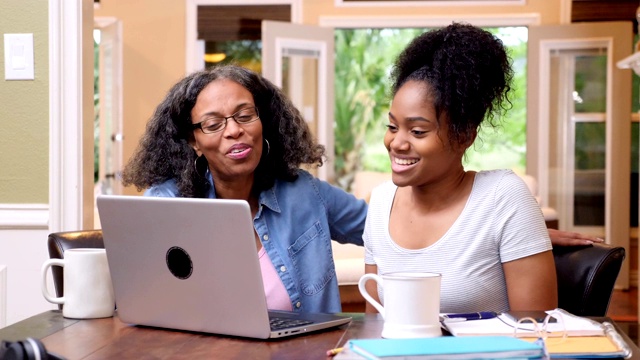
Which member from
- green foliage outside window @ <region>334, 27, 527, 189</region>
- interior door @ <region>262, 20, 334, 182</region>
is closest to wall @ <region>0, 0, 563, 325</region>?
interior door @ <region>262, 20, 334, 182</region>

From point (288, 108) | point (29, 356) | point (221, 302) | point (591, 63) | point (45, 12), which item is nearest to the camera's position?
point (29, 356)

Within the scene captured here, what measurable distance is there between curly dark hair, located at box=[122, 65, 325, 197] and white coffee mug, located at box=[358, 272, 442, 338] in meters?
0.77

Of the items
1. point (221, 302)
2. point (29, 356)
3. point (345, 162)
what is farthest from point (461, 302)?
point (345, 162)

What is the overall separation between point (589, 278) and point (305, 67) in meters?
5.99

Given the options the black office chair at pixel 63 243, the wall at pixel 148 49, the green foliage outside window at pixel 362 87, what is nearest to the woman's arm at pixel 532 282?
the black office chair at pixel 63 243

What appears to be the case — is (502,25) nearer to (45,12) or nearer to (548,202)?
(548,202)

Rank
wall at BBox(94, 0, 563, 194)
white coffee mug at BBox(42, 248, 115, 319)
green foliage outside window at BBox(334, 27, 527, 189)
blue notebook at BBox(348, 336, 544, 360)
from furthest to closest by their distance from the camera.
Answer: green foliage outside window at BBox(334, 27, 527, 189)
wall at BBox(94, 0, 563, 194)
white coffee mug at BBox(42, 248, 115, 319)
blue notebook at BBox(348, 336, 544, 360)

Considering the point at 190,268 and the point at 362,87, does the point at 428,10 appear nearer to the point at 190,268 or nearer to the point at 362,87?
the point at 362,87

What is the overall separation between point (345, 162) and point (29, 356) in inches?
408

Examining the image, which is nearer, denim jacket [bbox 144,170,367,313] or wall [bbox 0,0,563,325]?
denim jacket [bbox 144,170,367,313]

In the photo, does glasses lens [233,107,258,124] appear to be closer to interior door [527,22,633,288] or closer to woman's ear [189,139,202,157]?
woman's ear [189,139,202,157]

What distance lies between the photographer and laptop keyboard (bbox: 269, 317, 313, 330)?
145 centimetres

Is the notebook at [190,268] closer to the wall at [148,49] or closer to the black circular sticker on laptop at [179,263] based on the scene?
the black circular sticker on laptop at [179,263]

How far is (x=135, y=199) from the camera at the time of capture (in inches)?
57.9
